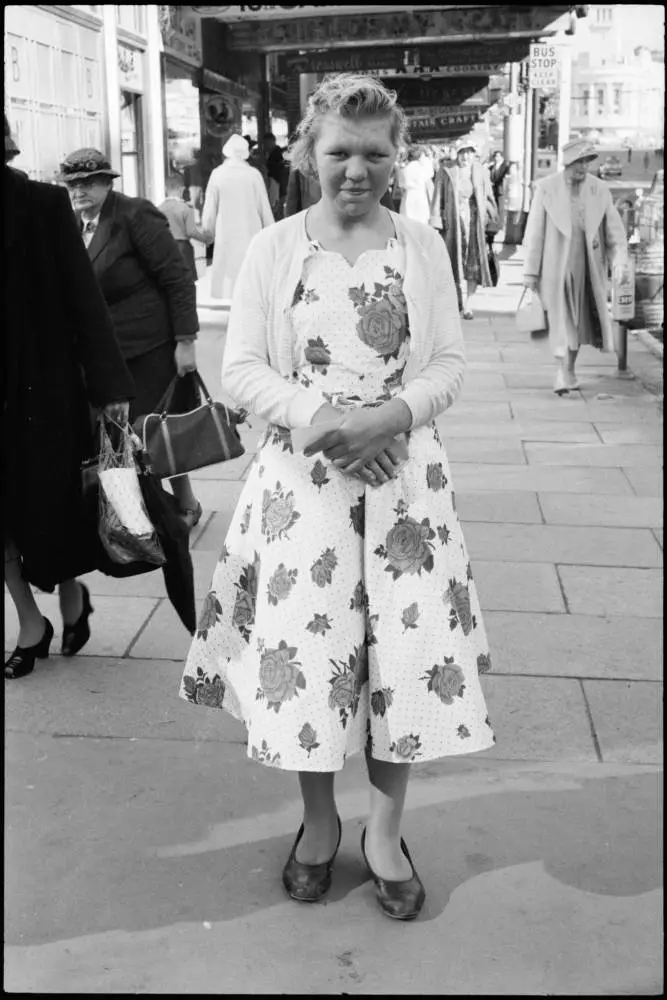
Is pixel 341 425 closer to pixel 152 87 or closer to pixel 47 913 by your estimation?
pixel 47 913

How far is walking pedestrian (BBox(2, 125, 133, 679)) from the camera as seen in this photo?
3.53 m

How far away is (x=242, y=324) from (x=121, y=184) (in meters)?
13.2

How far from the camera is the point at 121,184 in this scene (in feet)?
50.1

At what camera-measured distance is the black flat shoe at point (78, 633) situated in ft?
14.4

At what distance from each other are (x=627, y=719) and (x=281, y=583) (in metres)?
1.61

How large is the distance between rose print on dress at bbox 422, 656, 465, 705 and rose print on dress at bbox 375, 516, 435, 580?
217 mm

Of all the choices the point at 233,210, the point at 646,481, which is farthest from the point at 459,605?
the point at 233,210

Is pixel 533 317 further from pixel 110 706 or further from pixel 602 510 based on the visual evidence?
pixel 110 706

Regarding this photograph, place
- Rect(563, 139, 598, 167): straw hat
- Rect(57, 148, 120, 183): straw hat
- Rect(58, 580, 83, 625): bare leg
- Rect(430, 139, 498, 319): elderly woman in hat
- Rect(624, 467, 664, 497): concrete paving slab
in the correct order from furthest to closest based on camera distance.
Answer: Rect(430, 139, 498, 319): elderly woman in hat
Rect(563, 139, 598, 167): straw hat
Rect(624, 467, 664, 497): concrete paving slab
Rect(57, 148, 120, 183): straw hat
Rect(58, 580, 83, 625): bare leg

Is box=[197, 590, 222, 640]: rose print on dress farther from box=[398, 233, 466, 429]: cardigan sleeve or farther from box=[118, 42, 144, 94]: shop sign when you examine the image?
box=[118, 42, 144, 94]: shop sign

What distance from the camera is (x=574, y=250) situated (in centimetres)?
893

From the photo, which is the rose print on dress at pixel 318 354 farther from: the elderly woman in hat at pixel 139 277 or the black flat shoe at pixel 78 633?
the elderly woman in hat at pixel 139 277

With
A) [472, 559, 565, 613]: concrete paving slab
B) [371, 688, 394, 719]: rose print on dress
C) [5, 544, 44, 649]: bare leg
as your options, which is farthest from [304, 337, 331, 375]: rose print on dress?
[472, 559, 565, 613]: concrete paving slab

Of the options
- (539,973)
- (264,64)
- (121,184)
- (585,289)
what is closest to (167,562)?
(539,973)
